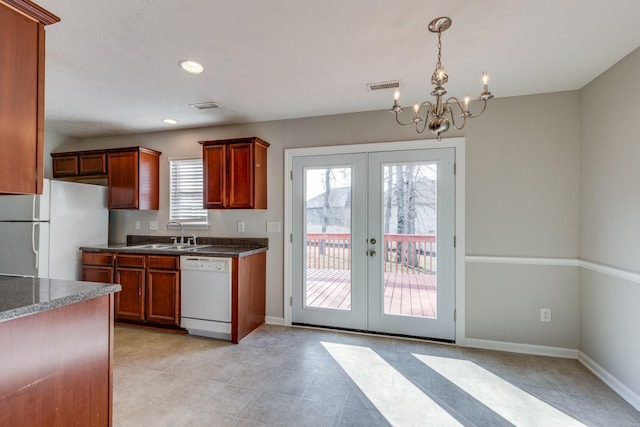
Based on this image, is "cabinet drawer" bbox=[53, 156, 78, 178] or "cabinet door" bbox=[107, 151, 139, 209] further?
"cabinet drawer" bbox=[53, 156, 78, 178]

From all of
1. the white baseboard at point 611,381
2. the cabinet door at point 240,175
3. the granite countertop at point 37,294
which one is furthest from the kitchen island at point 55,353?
the white baseboard at point 611,381

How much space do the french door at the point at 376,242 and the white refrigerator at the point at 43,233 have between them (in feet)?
8.48

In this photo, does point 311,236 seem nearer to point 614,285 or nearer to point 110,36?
point 110,36

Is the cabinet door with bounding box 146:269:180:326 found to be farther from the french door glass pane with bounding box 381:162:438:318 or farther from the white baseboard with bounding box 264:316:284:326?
the french door glass pane with bounding box 381:162:438:318

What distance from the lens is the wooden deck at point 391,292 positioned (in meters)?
3.12

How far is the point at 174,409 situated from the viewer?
78.4 inches

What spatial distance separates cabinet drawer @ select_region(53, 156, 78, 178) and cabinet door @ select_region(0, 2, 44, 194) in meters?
3.16

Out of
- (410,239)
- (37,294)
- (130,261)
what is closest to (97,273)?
(130,261)

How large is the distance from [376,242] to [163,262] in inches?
92.1

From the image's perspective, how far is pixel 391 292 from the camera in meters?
3.23

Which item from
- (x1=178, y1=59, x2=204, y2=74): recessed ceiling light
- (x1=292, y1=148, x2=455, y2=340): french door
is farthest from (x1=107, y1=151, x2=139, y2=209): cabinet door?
(x1=292, y1=148, x2=455, y2=340): french door

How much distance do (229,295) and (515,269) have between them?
9.32 feet

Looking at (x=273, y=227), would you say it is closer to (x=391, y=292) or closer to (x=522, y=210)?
(x=391, y=292)

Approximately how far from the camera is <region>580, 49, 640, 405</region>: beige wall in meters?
2.10
